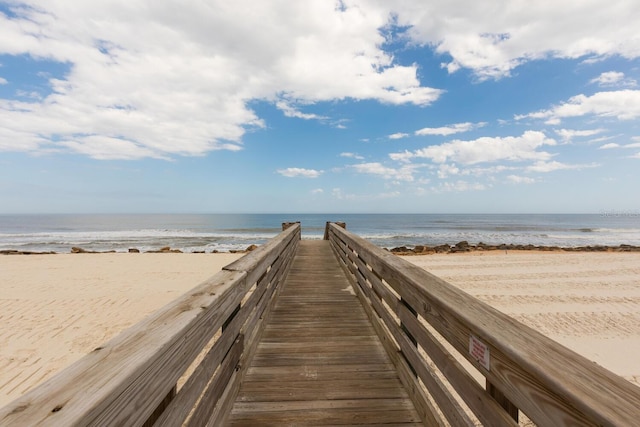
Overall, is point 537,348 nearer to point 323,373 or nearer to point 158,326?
point 158,326

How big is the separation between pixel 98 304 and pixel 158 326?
9248mm

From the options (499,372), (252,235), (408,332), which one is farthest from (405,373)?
(252,235)

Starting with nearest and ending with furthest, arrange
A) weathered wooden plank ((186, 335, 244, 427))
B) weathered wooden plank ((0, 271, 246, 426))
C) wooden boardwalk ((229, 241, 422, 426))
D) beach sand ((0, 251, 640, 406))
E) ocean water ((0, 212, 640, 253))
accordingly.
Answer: weathered wooden plank ((0, 271, 246, 426)), weathered wooden plank ((186, 335, 244, 427)), wooden boardwalk ((229, 241, 422, 426)), beach sand ((0, 251, 640, 406)), ocean water ((0, 212, 640, 253))

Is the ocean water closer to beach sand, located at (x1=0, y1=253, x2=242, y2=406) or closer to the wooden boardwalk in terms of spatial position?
beach sand, located at (x1=0, y1=253, x2=242, y2=406)

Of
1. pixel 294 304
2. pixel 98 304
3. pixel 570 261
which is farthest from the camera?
pixel 570 261

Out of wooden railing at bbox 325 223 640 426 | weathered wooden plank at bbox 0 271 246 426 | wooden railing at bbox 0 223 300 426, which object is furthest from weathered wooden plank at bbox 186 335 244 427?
wooden railing at bbox 325 223 640 426

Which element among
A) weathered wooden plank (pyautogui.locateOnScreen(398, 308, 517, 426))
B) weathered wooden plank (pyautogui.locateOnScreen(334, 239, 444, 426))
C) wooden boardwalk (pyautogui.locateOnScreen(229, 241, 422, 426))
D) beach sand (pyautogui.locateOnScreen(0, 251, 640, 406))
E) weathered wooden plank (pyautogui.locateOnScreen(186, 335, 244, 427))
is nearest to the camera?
weathered wooden plank (pyautogui.locateOnScreen(398, 308, 517, 426))

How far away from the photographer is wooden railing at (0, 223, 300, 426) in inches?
32.7

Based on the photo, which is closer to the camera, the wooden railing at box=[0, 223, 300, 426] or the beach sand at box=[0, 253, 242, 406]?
the wooden railing at box=[0, 223, 300, 426]

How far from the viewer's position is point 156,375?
3.81 feet

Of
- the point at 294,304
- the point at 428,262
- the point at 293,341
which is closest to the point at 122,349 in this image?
the point at 293,341

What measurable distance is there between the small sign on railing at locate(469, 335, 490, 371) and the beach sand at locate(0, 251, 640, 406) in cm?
575

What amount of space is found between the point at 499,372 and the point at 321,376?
1.93 m

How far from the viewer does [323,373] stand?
2895 millimetres
